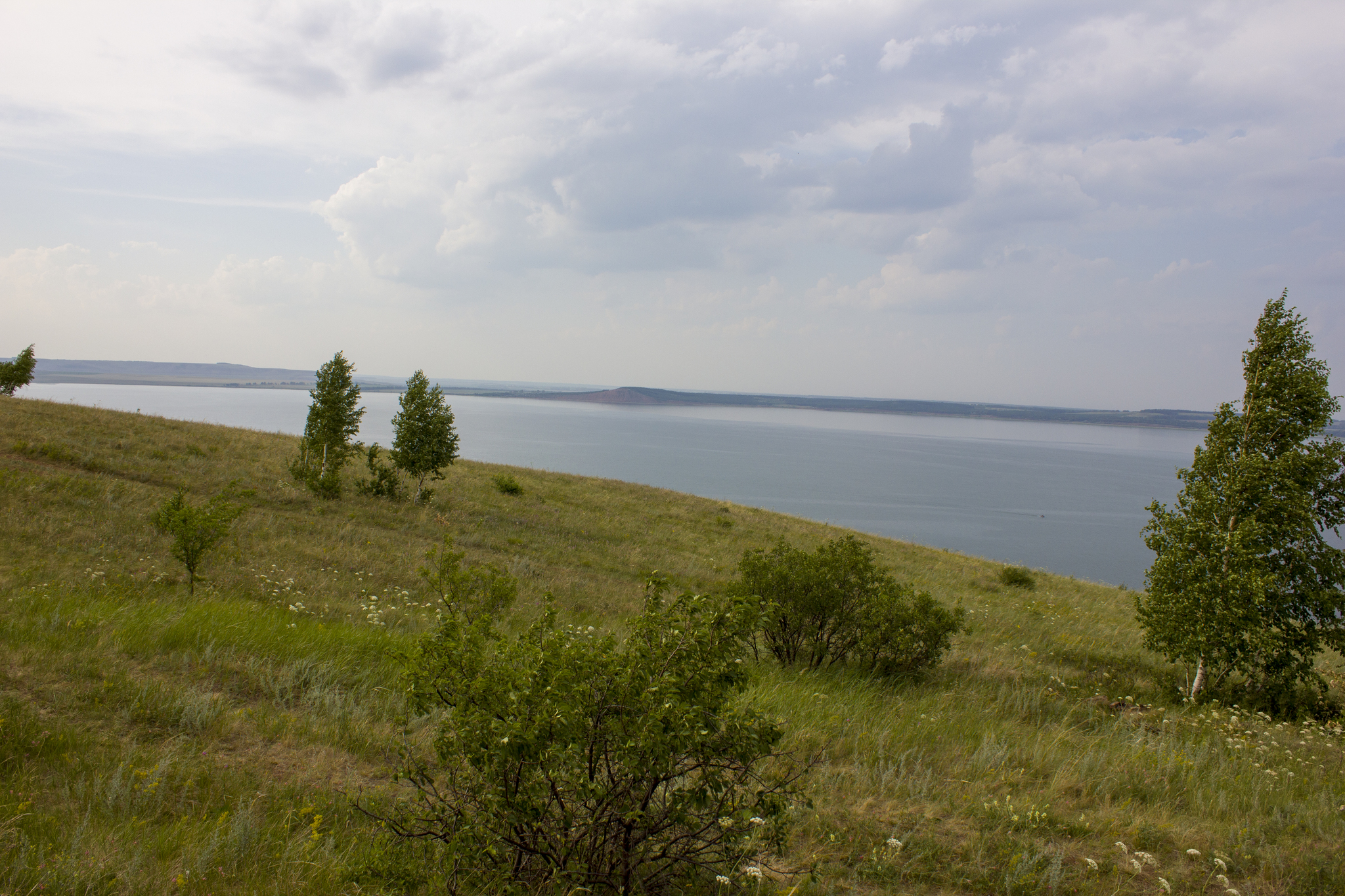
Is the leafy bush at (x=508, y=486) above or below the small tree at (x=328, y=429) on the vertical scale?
below

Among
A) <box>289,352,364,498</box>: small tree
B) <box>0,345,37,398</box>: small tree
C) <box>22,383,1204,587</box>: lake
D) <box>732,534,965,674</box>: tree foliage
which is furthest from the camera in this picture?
<box>22,383,1204,587</box>: lake

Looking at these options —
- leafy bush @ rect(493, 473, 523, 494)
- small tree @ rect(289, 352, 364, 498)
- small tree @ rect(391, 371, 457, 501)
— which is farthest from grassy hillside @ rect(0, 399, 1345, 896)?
leafy bush @ rect(493, 473, 523, 494)

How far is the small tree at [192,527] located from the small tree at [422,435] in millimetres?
12507

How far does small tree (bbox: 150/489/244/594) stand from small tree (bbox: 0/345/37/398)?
33.9m

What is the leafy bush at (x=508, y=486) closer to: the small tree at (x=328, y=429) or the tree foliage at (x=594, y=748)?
the small tree at (x=328, y=429)

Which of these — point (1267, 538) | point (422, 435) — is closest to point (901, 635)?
point (1267, 538)

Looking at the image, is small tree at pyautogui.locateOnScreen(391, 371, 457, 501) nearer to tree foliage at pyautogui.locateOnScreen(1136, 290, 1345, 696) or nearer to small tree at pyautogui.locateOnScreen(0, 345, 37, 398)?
tree foliage at pyautogui.locateOnScreen(1136, 290, 1345, 696)

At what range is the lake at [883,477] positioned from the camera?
6109 centimetres

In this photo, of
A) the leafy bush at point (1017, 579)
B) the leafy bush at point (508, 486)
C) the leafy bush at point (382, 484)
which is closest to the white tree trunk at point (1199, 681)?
the leafy bush at point (1017, 579)

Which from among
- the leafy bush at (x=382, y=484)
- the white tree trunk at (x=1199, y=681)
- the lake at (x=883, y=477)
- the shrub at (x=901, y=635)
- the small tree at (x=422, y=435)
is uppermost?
the small tree at (x=422, y=435)

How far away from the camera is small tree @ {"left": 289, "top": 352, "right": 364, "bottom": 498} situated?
20812 millimetres

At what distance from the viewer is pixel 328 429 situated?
21.1 m

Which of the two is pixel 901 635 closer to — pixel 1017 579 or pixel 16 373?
pixel 1017 579

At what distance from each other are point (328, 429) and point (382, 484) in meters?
2.76
